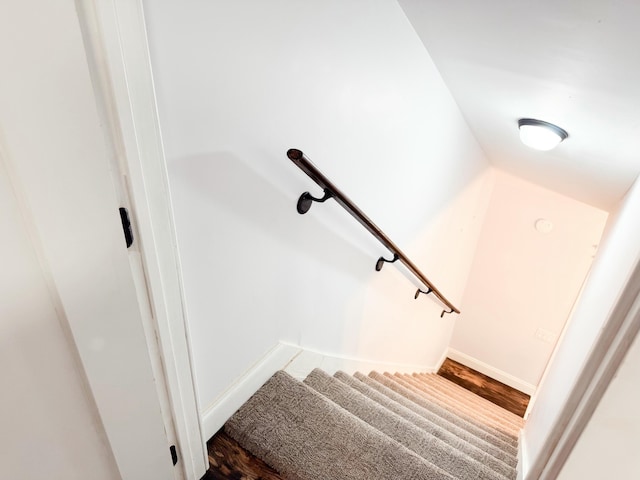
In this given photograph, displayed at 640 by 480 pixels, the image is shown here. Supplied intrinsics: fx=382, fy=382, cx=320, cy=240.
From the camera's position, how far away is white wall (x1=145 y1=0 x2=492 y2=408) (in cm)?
87

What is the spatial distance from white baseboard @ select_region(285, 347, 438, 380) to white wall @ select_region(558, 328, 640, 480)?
1.02m

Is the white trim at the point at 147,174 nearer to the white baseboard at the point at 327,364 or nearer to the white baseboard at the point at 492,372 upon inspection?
the white baseboard at the point at 327,364

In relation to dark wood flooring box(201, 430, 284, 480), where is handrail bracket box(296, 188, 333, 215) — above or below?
above

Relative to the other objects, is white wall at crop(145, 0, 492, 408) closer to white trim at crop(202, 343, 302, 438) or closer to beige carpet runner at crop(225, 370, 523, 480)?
white trim at crop(202, 343, 302, 438)

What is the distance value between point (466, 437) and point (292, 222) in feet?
4.86

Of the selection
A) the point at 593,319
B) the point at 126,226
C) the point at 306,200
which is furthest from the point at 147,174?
the point at 593,319

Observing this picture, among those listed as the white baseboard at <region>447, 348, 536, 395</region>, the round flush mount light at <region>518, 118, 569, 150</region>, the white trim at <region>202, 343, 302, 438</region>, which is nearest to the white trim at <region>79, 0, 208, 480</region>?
the white trim at <region>202, 343, 302, 438</region>

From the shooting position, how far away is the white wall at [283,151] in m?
0.87

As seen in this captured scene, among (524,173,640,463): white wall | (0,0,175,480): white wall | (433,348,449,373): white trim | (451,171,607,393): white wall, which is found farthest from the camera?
(433,348,449,373): white trim

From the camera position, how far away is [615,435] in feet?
2.76

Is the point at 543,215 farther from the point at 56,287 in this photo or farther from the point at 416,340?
the point at 56,287

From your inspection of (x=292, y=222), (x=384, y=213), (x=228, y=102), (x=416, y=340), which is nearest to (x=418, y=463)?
(x=292, y=222)

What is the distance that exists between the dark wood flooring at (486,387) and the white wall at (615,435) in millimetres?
4016

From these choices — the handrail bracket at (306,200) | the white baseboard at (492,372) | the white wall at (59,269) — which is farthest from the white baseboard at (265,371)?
the white baseboard at (492,372)
